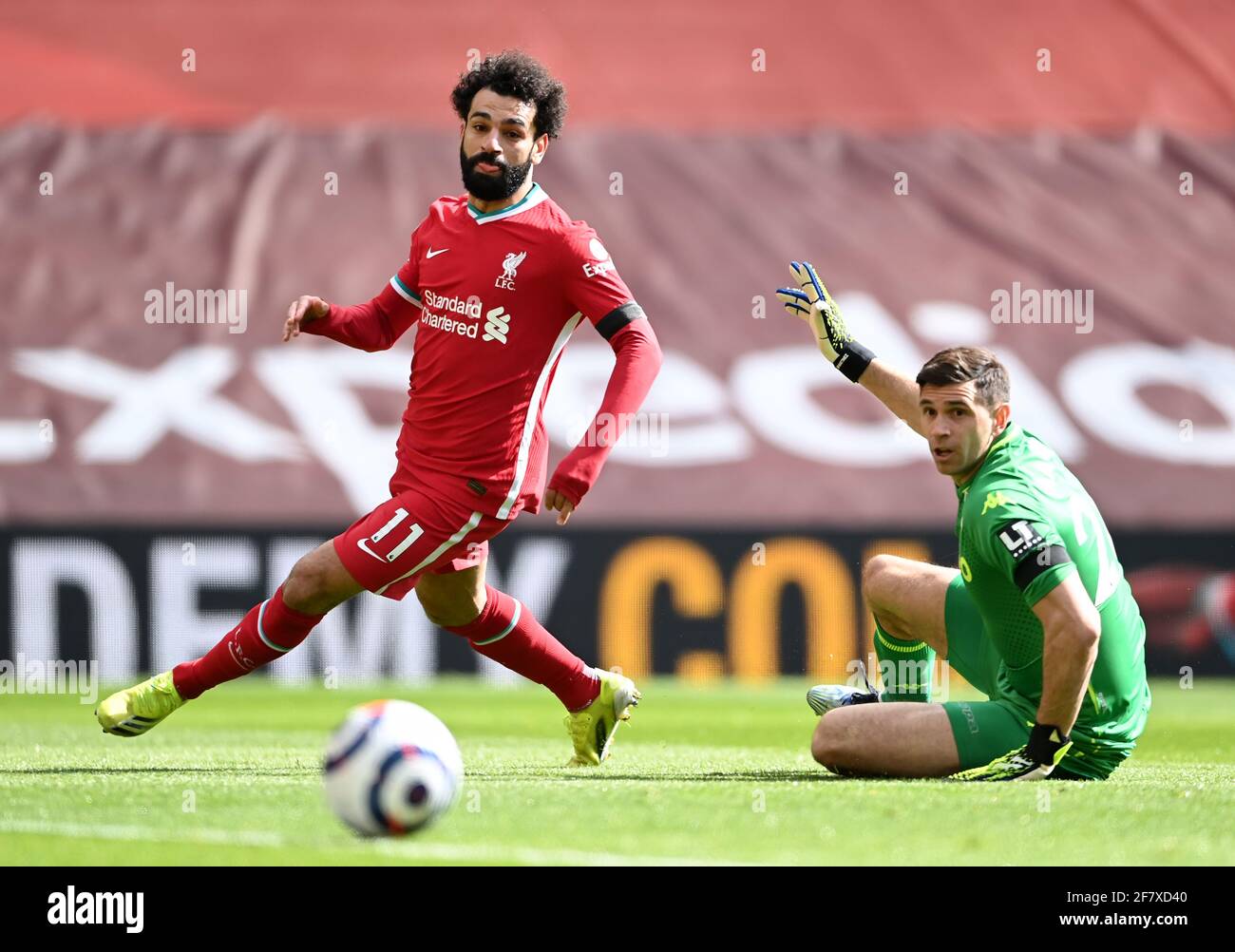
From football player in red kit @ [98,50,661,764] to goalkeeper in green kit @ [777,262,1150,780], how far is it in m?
1.11

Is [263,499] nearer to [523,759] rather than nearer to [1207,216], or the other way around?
[523,759]

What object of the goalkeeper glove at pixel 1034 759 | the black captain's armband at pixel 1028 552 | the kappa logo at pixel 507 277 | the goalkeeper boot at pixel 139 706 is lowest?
the goalkeeper glove at pixel 1034 759

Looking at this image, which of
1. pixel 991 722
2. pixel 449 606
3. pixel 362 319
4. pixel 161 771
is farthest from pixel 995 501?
pixel 161 771

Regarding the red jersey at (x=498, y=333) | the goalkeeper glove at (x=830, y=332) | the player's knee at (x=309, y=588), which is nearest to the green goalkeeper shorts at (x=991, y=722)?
the goalkeeper glove at (x=830, y=332)

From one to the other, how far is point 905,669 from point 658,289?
706cm

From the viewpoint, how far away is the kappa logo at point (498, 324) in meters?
6.11

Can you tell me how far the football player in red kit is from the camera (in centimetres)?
598

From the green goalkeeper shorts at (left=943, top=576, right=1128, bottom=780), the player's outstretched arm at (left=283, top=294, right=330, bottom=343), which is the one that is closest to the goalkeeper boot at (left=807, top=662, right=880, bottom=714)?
the green goalkeeper shorts at (left=943, top=576, right=1128, bottom=780)

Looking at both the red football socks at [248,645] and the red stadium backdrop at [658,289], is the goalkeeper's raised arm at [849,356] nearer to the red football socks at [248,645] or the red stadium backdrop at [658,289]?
the red football socks at [248,645]

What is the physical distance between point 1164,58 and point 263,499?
8212 mm

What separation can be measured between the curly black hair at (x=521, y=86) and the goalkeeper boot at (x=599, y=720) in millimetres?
2037

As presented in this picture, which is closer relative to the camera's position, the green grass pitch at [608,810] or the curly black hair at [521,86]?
the green grass pitch at [608,810]

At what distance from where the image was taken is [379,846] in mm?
4281
